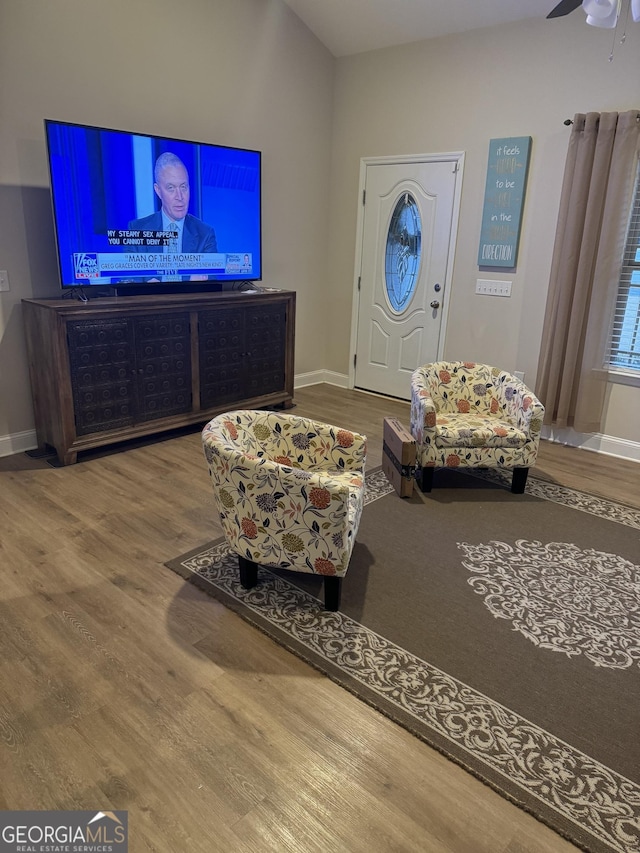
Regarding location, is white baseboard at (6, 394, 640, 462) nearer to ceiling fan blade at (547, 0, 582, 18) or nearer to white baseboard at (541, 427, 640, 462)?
white baseboard at (541, 427, 640, 462)

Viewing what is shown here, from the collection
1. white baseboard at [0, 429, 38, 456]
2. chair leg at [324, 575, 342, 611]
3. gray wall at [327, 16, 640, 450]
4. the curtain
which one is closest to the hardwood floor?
chair leg at [324, 575, 342, 611]

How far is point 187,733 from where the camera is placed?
1.88 meters

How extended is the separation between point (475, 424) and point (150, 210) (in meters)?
2.63

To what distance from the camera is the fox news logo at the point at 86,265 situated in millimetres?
3801

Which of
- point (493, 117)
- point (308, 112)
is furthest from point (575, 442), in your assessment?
point (308, 112)

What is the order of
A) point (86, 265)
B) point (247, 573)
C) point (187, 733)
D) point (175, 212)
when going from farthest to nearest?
point (175, 212), point (86, 265), point (247, 573), point (187, 733)

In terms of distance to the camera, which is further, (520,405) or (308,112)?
(308,112)

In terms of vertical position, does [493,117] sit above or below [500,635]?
above

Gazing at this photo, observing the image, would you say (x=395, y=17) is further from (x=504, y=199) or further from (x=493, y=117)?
(x=504, y=199)

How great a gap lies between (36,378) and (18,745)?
103 inches

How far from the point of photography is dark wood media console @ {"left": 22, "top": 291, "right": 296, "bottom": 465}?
12.1ft

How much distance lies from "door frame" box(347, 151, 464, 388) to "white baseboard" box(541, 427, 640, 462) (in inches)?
48.3

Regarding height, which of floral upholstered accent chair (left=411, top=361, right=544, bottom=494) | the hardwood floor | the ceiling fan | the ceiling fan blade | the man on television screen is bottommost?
the hardwood floor

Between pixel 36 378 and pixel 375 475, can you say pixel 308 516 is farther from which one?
pixel 36 378
